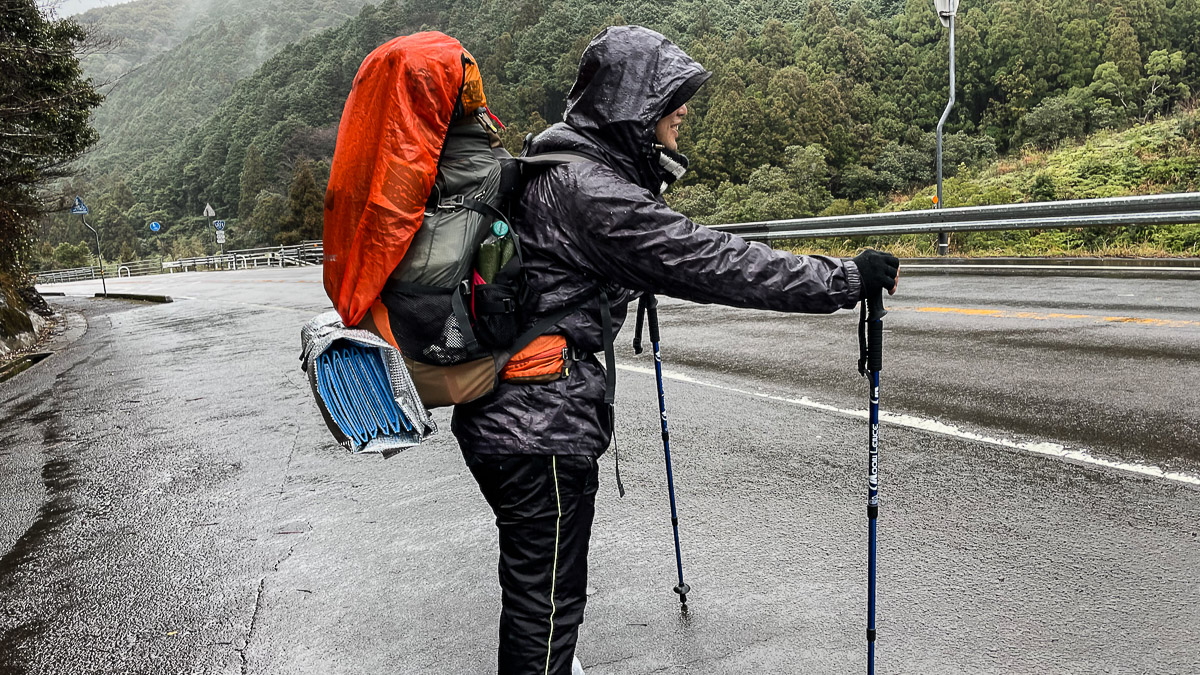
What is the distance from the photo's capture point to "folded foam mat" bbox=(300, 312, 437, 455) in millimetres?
2162

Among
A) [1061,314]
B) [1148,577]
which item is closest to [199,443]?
[1148,577]

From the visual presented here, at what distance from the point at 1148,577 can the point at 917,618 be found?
905mm

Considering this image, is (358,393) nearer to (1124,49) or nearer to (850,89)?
(850,89)

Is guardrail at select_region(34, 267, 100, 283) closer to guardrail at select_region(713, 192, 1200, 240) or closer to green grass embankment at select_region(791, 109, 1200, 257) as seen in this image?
green grass embankment at select_region(791, 109, 1200, 257)

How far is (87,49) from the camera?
15.0 m

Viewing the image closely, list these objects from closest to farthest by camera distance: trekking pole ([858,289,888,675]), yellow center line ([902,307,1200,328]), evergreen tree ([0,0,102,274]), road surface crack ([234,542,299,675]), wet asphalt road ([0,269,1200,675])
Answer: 1. trekking pole ([858,289,888,675])
2. wet asphalt road ([0,269,1200,675])
3. road surface crack ([234,542,299,675])
4. yellow center line ([902,307,1200,328])
5. evergreen tree ([0,0,102,274])

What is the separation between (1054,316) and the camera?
8.38 m

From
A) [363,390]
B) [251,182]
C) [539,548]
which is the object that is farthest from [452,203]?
[251,182]

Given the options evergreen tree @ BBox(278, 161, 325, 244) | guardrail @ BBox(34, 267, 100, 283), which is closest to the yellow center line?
evergreen tree @ BBox(278, 161, 325, 244)

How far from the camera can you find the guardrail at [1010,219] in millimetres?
10898

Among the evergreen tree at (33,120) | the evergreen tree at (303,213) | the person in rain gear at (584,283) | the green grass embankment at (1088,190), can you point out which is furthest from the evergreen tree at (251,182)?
the person in rain gear at (584,283)

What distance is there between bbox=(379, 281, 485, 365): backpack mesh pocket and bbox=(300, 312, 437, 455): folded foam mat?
0.06 meters

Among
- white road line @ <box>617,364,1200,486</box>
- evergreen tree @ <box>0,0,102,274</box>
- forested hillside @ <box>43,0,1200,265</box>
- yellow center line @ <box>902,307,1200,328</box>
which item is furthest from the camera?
forested hillside @ <box>43,0,1200,265</box>

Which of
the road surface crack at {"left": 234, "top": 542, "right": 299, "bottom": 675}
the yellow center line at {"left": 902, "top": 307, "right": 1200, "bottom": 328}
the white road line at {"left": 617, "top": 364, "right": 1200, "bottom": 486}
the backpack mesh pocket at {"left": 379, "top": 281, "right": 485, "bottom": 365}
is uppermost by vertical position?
the backpack mesh pocket at {"left": 379, "top": 281, "right": 485, "bottom": 365}
